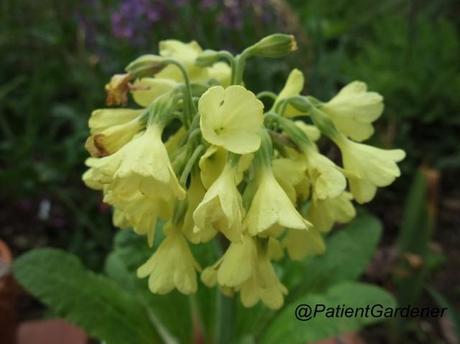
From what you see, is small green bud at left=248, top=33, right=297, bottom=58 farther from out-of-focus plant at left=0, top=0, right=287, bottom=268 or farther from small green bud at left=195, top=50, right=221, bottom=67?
out-of-focus plant at left=0, top=0, right=287, bottom=268

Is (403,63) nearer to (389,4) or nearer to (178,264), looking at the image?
(389,4)

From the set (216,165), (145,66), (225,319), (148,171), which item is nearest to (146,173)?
(148,171)

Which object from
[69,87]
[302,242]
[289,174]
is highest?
[289,174]

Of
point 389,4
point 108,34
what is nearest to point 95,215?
point 108,34

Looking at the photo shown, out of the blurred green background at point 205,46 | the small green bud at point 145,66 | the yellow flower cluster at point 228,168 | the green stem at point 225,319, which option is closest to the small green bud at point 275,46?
the yellow flower cluster at point 228,168

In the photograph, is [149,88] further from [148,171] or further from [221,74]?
[148,171]

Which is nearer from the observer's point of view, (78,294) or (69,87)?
(78,294)
